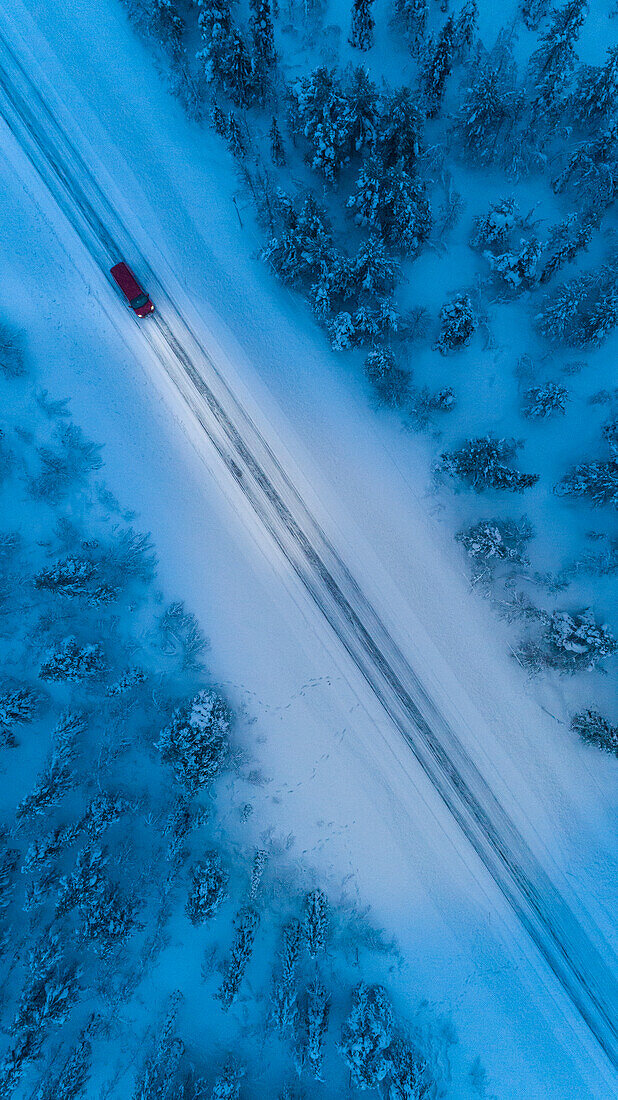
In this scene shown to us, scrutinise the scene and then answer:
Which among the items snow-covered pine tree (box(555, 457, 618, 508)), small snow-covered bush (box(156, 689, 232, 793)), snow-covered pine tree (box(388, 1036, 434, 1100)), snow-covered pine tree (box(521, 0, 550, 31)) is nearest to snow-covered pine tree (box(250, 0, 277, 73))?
snow-covered pine tree (box(521, 0, 550, 31))

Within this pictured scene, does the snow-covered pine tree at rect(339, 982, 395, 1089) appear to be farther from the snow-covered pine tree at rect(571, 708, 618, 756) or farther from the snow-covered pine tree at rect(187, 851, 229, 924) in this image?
the snow-covered pine tree at rect(571, 708, 618, 756)

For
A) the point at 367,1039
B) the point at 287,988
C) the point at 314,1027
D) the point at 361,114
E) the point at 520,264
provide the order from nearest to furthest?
the point at 361,114, the point at 367,1039, the point at 314,1027, the point at 287,988, the point at 520,264

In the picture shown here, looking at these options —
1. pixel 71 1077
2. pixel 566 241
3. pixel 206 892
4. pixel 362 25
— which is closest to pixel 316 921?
pixel 206 892

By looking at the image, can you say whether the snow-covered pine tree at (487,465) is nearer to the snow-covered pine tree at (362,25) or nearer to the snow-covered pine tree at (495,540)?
the snow-covered pine tree at (495,540)

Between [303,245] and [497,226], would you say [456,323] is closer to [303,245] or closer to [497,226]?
[497,226]

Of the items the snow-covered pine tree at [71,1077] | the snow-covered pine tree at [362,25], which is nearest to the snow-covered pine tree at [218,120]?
the snow-covered pine tree at [362,25]

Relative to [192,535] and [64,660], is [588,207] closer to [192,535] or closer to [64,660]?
[192,535]

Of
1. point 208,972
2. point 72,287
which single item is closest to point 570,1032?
point 208,972
